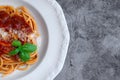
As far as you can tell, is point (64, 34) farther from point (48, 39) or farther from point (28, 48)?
point (28, 48)

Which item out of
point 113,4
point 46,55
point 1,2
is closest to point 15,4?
point 1,2

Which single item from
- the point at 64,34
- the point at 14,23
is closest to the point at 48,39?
the point at 64,34

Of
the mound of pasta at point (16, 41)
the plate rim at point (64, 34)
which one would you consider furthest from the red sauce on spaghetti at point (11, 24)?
the plate rim at point (64, 34)

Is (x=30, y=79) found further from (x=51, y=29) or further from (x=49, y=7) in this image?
(x=49, y=7)

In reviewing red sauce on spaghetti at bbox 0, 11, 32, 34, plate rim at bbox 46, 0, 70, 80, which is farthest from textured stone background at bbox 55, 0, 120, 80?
red sauce on spaghetti at bbox 0, 11, 32, 34

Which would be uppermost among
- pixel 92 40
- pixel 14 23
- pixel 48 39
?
pixel 14 23

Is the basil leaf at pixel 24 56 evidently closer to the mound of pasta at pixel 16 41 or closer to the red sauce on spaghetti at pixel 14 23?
the mound of pasta at pixel 16 41

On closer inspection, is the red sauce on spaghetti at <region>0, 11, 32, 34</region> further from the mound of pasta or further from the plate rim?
the plate rim
